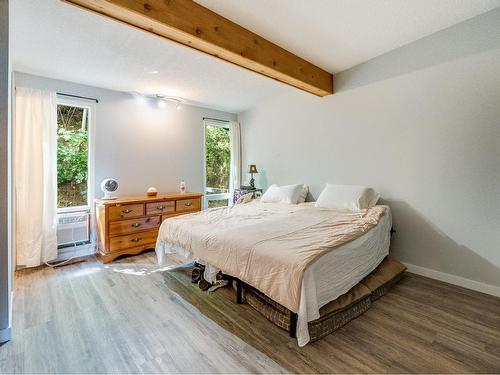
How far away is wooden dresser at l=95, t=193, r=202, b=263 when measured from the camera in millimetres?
3105

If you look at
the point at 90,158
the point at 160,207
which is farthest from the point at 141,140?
the point at 160,207

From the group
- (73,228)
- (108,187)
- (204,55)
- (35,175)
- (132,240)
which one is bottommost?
(132,240)

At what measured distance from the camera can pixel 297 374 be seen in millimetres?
1381

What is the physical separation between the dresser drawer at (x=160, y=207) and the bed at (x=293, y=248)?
2.83 ft

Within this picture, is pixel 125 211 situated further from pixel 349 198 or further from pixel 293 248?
pixel 349 198

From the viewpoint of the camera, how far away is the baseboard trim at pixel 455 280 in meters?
2.27

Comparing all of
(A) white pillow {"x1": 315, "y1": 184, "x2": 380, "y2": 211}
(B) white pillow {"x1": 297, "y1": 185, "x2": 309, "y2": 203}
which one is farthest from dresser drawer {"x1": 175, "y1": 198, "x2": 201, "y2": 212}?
(A) white pillow {"x1": 315, "y1": 184, "x2": 380, "y2": 211}

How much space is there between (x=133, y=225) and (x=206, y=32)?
2.55 meters

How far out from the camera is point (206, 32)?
1.98 meters

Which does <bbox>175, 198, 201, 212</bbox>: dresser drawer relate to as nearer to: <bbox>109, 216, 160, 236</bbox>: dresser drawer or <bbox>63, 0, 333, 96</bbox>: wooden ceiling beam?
<bbox>109, 216, 160, 236</bbox>: dresser drawer

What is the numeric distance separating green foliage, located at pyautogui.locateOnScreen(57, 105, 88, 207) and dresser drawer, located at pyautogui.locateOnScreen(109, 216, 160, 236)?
732 millimetres

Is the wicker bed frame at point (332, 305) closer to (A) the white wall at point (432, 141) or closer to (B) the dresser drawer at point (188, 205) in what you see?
(A) the white wall at point (432, 141)

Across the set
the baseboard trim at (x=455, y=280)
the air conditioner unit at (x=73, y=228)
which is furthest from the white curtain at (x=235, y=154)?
the baseboard trim at (x=455, y=280)

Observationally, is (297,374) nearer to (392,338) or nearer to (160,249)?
(392,338)
